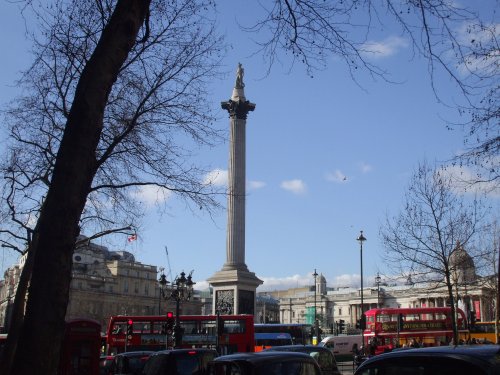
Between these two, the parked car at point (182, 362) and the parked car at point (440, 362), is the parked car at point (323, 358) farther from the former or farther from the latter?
the parked car at point (440, 362)

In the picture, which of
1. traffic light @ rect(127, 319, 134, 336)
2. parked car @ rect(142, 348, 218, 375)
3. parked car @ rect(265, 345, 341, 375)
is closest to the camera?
parked car @ rect(142, 348, 218, 375)

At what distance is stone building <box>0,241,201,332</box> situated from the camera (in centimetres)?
10112

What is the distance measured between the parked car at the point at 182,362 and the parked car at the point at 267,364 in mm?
2807

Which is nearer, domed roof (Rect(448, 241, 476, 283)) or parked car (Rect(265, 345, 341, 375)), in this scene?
parked car (Rect(265, 345, 341, 375))

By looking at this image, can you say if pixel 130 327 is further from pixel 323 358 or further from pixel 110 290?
pixel 110 290

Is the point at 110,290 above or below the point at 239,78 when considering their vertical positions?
below

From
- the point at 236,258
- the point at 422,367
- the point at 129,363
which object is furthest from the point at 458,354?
the point at 236,258

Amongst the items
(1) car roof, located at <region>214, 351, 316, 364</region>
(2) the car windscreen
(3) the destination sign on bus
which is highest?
(3) the destination sign on bus

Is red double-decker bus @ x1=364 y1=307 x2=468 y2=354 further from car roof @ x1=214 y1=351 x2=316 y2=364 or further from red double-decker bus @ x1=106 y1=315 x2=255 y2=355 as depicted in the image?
car roof @ x1=214 y1=351 x2=316 y2=364

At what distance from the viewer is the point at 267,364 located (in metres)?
9.18

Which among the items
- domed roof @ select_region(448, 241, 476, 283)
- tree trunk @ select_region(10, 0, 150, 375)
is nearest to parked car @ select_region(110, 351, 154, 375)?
tree trunk @ select_region(10, 0, 150, 375)

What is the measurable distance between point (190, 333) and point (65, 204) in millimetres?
31050

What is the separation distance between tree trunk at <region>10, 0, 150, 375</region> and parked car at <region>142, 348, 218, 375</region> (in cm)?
730

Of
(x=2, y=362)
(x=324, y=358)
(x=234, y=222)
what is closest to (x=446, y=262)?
(x=324, y=358)
